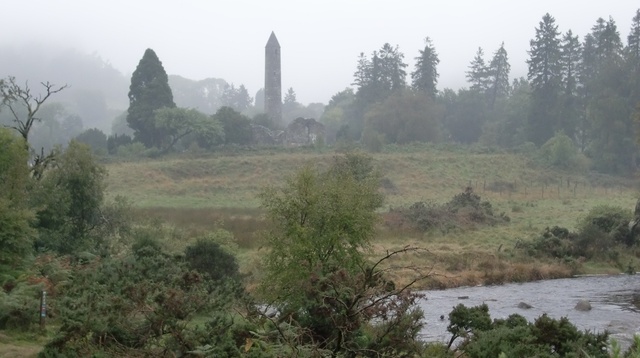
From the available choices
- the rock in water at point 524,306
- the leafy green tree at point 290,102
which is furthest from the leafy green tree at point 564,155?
the leafy green tree at point 290,102

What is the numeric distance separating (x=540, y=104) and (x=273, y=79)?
4274 centimetres

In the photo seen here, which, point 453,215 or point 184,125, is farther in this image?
point 184,125

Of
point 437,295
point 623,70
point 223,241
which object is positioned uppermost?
point 623,70

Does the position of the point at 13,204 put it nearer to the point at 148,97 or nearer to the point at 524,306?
the point at 524,306

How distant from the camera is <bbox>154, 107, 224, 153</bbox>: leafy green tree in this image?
238 feet

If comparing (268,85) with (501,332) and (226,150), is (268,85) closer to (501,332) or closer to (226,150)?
(226,150)

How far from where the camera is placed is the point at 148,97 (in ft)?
250

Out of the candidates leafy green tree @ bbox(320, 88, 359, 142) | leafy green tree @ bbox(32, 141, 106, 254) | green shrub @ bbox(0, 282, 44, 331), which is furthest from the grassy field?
leafy green tree @ bbox(320, 88, 359, 142)

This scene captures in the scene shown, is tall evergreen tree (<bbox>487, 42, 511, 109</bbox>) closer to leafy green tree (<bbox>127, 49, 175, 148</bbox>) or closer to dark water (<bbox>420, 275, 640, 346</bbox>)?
leafy green tree (<bbox>127, 49, 175, 148</bbox>)

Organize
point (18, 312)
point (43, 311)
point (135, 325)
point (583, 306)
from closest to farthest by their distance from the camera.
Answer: point (135, 325)
point (43, 311)
point (18, 312)
point (583, 306)

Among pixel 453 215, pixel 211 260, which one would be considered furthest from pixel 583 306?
pixel 453 215

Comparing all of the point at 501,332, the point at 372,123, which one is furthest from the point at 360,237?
the point at 372,123

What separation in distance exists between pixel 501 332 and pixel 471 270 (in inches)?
779

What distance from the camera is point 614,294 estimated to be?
95.9 feet
